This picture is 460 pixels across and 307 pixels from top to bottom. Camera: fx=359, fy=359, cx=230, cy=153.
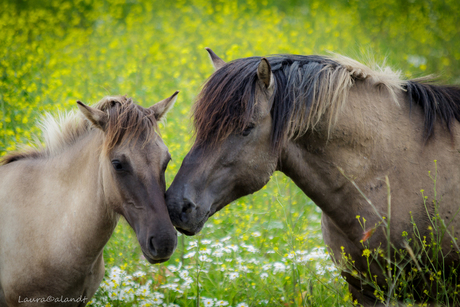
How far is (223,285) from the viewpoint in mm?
4012

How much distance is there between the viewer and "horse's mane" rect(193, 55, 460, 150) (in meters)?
2.52

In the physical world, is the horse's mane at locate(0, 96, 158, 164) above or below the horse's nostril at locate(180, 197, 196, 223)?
above

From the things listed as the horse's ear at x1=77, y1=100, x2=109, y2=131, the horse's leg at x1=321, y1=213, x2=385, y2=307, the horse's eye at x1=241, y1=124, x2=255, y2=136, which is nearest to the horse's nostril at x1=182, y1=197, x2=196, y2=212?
the horse's eye at x1=241, y1=124, x2=255, y2=136

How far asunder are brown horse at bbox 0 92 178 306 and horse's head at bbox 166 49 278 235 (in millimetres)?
328

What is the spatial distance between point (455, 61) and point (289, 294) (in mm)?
8614

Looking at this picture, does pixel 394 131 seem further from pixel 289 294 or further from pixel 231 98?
pixel 289 294

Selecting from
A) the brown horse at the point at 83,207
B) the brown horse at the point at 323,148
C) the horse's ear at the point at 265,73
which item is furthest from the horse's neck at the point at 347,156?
the brown horse at the point at 83,207

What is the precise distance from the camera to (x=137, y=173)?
9.18 feet

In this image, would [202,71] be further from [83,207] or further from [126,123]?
[83,207]

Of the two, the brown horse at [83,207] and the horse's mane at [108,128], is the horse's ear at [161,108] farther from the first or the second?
the horse's mane at [108,128]

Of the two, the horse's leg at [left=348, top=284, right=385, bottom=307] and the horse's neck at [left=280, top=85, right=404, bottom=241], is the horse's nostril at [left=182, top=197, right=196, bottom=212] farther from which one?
the horse's leg at [left=348, top=284, right=385, bottom=307]

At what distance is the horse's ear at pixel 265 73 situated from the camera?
2428mm

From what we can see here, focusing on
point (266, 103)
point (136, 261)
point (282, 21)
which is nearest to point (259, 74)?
point (266, 103)

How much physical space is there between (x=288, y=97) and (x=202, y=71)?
6909 millimetres
